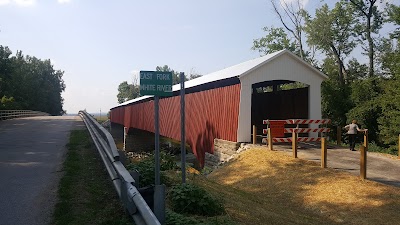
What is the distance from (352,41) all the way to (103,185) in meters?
33.8

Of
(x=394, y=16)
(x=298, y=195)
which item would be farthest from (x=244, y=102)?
(x=394, y=16)

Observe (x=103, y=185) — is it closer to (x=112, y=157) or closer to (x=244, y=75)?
(x=112, y=157)

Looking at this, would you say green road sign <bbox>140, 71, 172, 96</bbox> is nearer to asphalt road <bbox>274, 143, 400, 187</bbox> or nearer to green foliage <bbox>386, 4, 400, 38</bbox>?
asphalt road <bbox>274, 143, 400, 187</bbox>

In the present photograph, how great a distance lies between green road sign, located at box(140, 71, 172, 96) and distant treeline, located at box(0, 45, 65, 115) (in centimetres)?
5725

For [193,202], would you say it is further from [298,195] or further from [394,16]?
[394,16]

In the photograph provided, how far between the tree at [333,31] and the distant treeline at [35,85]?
46352mm

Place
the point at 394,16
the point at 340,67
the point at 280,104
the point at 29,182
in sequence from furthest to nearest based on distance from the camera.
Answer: the point at 340,67 → the point at 394,16 → the point at 280,104 → the point at 29,182

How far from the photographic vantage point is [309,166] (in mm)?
9742

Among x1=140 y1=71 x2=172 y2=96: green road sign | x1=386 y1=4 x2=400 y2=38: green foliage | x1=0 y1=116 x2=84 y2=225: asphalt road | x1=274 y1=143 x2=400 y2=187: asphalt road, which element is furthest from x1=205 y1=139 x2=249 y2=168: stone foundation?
x1=386 y1=4 x2=400 y2=38: green foliage

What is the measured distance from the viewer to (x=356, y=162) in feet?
33.4

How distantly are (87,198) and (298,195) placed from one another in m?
5.37

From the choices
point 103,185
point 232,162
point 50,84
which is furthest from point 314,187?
point 50,84

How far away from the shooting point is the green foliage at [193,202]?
460 centimetres

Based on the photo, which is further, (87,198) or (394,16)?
(394,16)
